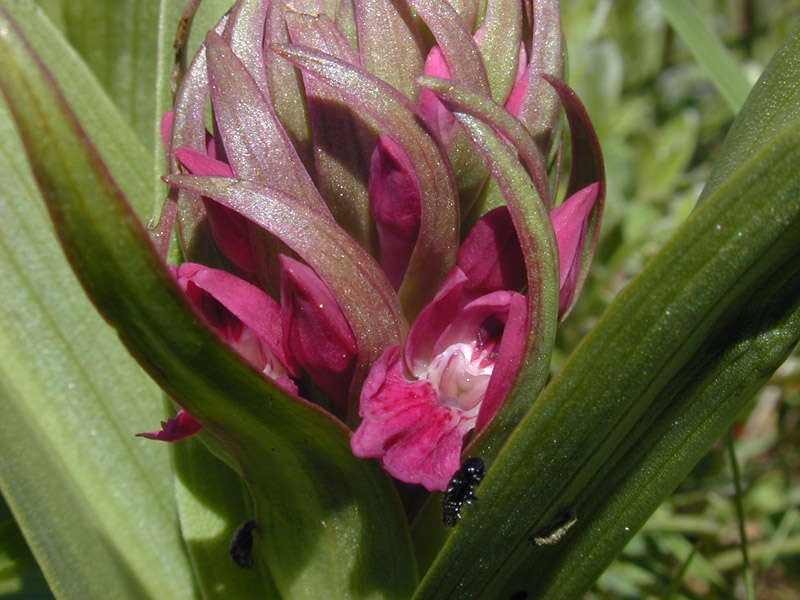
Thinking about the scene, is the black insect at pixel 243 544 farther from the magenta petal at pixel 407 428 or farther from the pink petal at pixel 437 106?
the pink petal at pixel 437 106

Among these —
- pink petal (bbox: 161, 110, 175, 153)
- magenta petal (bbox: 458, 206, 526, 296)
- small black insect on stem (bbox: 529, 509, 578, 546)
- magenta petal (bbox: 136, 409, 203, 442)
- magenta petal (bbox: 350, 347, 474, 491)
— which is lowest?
small black insect on stem (bbox: 529, 509, 578, 546)

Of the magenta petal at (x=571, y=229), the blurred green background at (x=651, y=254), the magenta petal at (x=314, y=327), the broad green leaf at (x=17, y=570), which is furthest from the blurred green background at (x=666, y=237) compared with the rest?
the broad green leaf at (x=17, y=570)

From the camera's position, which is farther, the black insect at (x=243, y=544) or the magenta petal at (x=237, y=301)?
the black insect at (x=243, y=544)

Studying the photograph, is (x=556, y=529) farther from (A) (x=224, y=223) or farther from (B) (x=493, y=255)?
(A) (x=224, y=223)

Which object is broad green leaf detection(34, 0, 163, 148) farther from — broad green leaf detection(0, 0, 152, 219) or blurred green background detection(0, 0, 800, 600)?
broad green leaf detection(0, 0, 152, 219)

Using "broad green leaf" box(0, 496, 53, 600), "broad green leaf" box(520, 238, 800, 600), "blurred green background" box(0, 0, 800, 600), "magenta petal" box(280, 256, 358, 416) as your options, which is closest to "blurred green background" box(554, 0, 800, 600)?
"blurred green background" box(0, 0, 800, 600)

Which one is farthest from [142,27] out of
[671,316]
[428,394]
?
[671,316]

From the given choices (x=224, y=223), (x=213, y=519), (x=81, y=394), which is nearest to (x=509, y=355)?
(x=224, y=223)
